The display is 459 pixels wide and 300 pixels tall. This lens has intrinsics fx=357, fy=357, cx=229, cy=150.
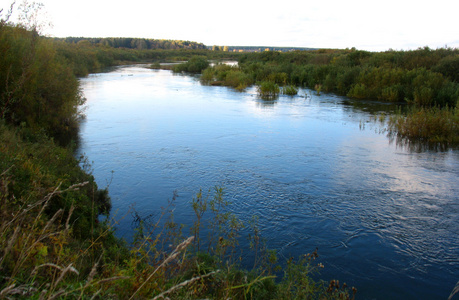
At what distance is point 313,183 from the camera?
27.2ft

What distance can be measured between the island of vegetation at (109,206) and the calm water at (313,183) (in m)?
0.57

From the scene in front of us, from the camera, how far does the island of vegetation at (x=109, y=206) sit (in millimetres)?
2309

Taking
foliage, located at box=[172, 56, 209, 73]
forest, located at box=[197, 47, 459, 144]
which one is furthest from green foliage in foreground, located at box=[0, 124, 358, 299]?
foliage, located at box=[172, 56, 209, 73]

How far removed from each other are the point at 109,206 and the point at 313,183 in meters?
4.50

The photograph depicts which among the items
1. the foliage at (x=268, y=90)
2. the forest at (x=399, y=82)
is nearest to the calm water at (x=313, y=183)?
the forest at (x=399, y=82)

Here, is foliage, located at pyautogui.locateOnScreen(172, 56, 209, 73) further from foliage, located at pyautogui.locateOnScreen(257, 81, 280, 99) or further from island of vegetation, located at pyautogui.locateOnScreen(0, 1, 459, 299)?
foliage, located at pyautogui.locateOnScreen(257, 81, 280, 99)

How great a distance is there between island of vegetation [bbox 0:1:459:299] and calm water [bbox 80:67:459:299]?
57 cm

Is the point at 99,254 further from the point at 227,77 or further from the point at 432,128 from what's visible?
the point at 227,77

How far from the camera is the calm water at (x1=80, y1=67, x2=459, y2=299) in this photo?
5.39 m

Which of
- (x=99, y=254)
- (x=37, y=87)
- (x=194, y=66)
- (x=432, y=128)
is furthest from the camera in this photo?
(x=194, y=66)

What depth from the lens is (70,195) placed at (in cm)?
515

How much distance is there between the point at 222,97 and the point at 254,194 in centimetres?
1504

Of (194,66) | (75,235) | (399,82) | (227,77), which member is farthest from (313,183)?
(194,66)

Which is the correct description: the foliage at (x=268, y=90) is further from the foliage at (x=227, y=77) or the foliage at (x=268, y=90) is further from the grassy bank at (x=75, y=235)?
the grassy bank at (x=75, y=235)
